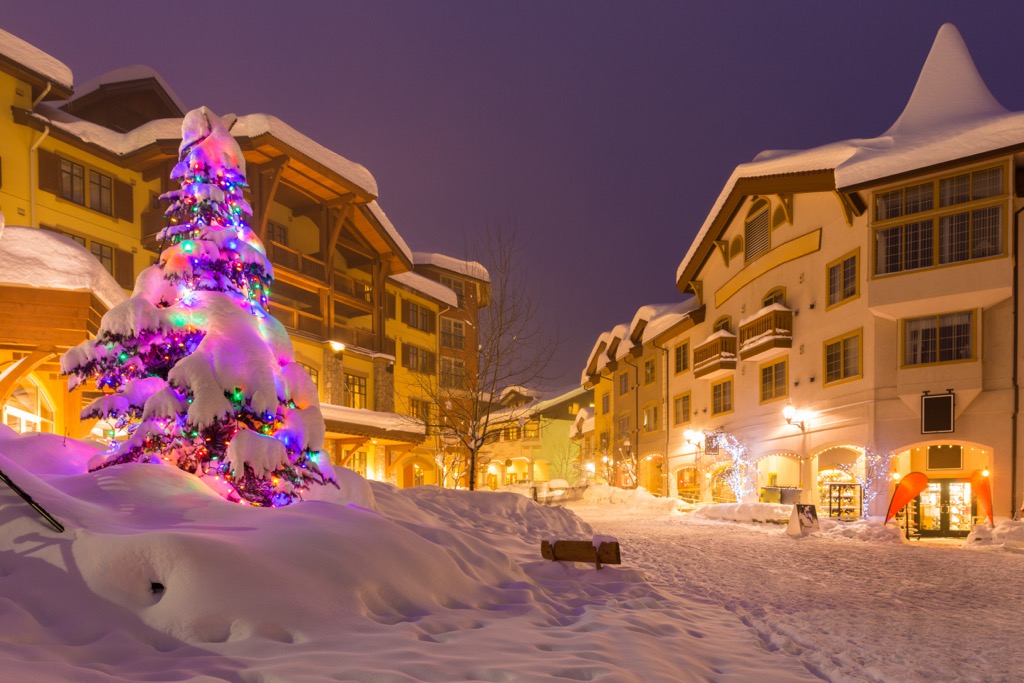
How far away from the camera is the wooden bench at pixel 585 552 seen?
28.7 ft

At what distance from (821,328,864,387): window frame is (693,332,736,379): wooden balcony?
18.8ft

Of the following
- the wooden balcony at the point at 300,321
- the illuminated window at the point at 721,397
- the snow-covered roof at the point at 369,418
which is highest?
the wooden balcony at the point at 300,321

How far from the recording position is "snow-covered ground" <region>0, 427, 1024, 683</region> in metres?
4.13

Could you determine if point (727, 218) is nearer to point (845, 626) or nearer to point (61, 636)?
point (845, 626)

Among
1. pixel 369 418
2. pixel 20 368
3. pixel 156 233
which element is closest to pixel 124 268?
pixel 156 233

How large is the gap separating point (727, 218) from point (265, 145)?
20178 millimetres

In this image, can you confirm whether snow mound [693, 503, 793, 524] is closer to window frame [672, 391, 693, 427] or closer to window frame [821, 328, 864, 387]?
window frame [821, 328, 864, 387]

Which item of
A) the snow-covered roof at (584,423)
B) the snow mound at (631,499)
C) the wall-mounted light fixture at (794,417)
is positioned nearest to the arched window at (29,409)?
the wall-mounted light fixture at (794,417)

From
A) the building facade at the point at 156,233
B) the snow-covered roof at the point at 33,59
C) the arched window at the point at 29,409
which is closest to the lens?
the building facade at the point at 156,233

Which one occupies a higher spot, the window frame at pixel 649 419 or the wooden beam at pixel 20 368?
the wooden beam at pixel 20 368

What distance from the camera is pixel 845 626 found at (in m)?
6.81

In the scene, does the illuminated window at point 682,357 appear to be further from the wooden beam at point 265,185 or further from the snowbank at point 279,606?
the snowbank at point 279,606

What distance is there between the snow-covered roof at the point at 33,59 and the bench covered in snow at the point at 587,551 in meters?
20.6

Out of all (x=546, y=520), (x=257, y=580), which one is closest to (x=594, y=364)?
(x=546, y=520)
